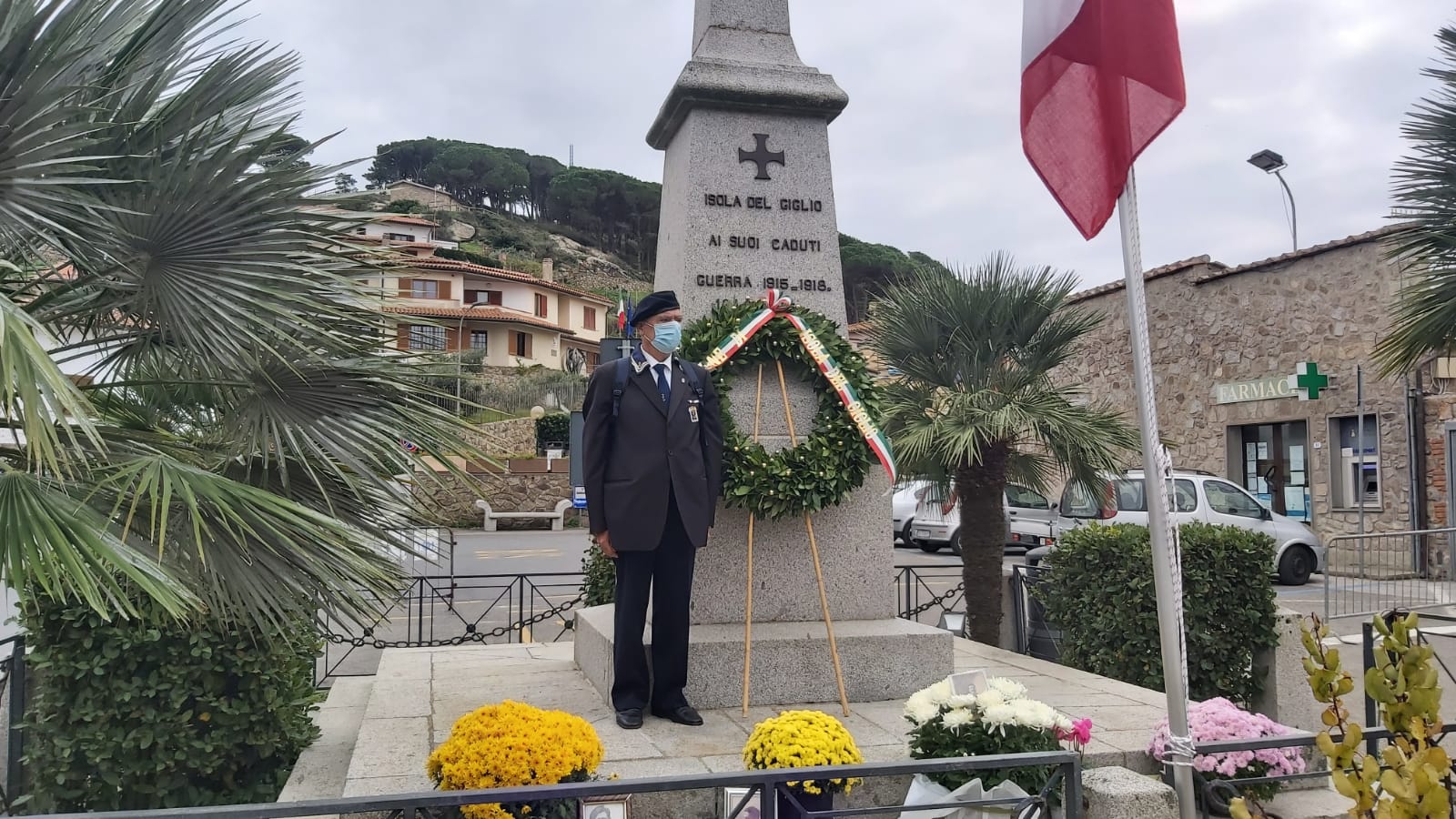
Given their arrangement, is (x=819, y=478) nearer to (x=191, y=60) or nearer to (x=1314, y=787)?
(x=1314, y=787)

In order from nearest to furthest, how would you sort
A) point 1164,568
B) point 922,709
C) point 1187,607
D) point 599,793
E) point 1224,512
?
point 599,793 → point 1164,568 → point 922,709 → point 1187,607 → point 1224,512

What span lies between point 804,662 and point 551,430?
35630 millimetres

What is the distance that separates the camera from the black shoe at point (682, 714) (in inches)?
198

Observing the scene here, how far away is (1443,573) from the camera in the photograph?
14258 mm

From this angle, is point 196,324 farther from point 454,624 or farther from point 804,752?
point 454,624

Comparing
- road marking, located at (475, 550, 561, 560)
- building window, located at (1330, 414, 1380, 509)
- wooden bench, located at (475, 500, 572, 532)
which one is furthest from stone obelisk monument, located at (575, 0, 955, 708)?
wooden bench, located at (475, 500, 572, 532)

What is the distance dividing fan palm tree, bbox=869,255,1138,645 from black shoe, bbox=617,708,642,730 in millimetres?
4161

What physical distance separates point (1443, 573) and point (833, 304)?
1234 centimetres

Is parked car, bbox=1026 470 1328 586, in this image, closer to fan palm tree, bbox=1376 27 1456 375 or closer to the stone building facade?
the stone building facade

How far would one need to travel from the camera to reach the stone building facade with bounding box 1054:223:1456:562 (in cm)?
1533

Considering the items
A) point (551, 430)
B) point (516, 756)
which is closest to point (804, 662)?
point (516, 756)

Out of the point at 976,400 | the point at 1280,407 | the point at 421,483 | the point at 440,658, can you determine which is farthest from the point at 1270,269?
the point at 421,483

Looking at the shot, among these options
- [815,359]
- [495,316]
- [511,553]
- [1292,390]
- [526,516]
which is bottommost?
[511,553]

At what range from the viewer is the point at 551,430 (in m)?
40.4
